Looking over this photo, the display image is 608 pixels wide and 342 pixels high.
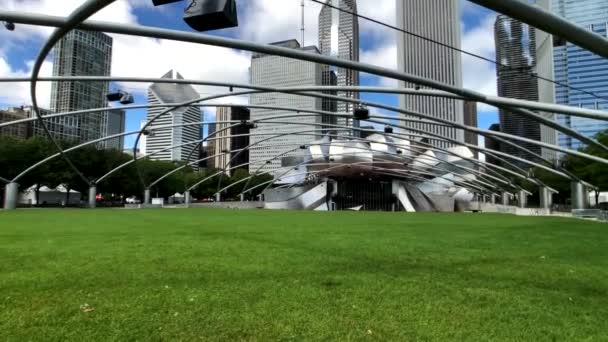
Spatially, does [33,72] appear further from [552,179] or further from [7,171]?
[552,179]

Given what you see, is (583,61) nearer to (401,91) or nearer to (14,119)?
(401,91)

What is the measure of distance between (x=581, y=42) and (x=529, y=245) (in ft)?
23.5

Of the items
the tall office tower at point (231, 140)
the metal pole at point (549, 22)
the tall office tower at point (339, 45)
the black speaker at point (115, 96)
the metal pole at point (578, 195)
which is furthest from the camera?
the tall office tower at point (231, 140)

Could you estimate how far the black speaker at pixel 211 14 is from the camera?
4.99 meters

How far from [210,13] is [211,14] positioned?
2 cm

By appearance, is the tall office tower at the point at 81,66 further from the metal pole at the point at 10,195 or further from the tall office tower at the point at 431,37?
the tall office tower at the point at 431,37

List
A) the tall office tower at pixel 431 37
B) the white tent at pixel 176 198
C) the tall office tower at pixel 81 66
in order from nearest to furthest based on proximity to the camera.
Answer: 1. the tall office tower at pixel 431 37
2. the tall office tower at pixel 81 66
3. the white tent at pixel 176 198

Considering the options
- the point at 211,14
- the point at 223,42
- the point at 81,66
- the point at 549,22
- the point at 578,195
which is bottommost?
the point at 578,195

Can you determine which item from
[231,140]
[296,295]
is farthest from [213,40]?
[231,140]

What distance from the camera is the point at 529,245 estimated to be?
10836 millimetres

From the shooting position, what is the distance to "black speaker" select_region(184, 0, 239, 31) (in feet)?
16.4

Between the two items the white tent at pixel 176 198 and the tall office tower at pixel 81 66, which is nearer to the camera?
the tall office tower at pixel 81 66

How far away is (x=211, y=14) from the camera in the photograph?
5.00 m

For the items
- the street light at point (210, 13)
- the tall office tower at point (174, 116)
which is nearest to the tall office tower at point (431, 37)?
the tall office tower at point (174, 116)
